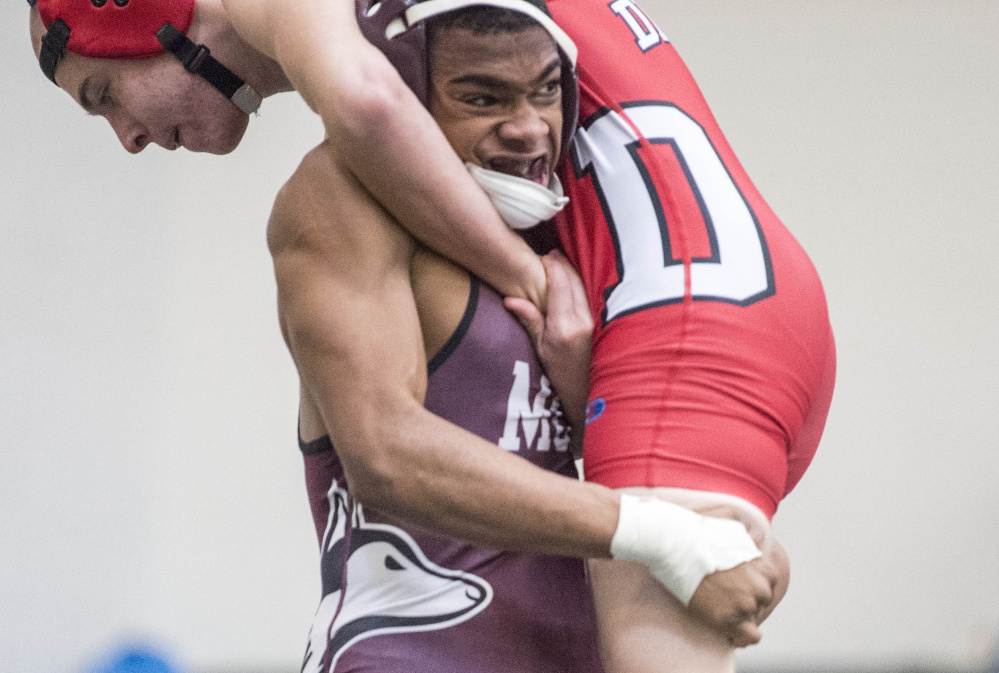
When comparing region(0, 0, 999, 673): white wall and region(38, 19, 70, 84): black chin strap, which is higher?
region(38, 19, 70, 84): black chin strap

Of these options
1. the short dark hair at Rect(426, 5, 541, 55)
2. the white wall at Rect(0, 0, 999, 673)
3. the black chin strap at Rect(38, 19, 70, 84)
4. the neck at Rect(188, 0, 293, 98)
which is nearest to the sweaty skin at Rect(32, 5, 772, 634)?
the short dark hair at Rect(426, 5, 541, 55)

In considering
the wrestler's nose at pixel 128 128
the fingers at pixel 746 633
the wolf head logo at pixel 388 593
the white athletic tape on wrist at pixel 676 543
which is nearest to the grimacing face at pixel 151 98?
the wrestler's nose at pixel 128 128

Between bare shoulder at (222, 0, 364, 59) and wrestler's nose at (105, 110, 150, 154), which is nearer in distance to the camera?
bare shoulder at (222, 0, 364, 59)

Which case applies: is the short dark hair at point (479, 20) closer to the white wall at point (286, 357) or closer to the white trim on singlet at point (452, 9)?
the white trim on singlet at point (452, 9)

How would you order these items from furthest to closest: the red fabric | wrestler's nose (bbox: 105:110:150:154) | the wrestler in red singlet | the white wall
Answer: the white wall
wrestler's nose (bbox: 105:110:150:154)
the red fabric
the wrestler in red singlet

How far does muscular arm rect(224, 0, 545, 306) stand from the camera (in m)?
1.32

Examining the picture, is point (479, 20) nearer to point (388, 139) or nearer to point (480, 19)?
point (480, 19)

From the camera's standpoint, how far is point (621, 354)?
1.43 metres

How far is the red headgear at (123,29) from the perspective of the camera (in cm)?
181

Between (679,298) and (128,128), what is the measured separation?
1106mm

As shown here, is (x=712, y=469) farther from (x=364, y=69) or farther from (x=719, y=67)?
(x=719, y=67)

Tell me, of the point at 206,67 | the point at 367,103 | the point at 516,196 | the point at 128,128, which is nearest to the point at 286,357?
the point at 128,128

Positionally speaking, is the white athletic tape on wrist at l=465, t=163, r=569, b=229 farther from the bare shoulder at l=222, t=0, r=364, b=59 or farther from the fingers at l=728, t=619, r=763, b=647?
the fingers at l=728, t=619, r=763, b=647

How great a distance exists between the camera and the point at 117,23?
5.95 feet
